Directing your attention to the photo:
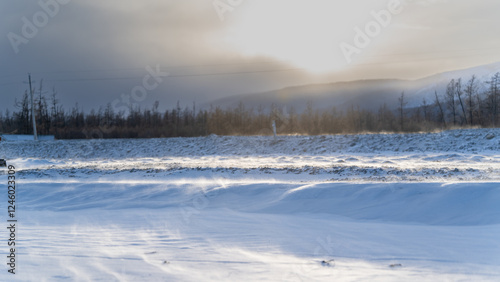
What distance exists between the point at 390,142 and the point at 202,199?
60.5 feet

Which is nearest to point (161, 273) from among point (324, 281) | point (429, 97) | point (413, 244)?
point (324, 281)

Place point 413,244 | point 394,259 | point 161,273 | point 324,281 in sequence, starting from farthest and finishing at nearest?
point 413,244 < point 394,259 < point 161,273 < point 324,281

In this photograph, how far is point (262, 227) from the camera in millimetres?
8250

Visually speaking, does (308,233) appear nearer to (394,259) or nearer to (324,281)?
(394,259)

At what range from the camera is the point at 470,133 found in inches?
995

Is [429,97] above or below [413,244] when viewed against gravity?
above

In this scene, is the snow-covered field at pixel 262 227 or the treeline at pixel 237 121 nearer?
the snow-covered field at pixel 262 227

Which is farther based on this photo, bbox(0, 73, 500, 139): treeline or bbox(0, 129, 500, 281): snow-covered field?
bbox(0, 73, 500, 139): treeline

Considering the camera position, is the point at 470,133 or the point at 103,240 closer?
the point at 103,240

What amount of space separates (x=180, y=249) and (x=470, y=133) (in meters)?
24.4

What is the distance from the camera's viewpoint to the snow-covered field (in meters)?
5.58

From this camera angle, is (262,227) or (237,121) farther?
(237,121)

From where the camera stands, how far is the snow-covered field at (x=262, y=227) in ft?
18.3

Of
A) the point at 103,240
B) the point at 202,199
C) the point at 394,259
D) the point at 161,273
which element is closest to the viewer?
the point at 161,273
